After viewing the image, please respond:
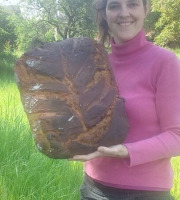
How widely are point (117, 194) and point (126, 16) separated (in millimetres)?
671

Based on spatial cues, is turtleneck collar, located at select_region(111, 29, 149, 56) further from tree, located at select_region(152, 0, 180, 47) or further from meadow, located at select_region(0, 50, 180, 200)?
tree, located at select_region(152, 0, 180, 47)

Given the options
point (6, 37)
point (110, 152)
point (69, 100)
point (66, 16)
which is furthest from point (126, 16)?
point (66, 16)

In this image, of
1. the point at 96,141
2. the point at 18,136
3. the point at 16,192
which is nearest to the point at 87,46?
the point at 96,141

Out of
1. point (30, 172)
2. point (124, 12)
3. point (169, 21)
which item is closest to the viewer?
point (124, 12)

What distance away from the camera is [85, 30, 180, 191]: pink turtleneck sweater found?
1.16 meters

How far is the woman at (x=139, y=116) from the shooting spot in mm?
1161

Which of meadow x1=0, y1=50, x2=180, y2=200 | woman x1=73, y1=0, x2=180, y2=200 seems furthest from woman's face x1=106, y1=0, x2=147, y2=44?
meadow x1=0, y1=50, x2=180, y2=200

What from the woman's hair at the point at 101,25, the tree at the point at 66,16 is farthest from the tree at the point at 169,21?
the woman's hair at the point at 101,25

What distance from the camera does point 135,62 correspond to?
1.26 metres

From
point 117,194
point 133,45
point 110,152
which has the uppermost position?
point 133,45

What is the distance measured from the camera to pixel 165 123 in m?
1.18

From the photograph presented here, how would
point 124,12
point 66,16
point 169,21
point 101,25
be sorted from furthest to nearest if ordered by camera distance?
point 169,21 < point 66,16 < point 101,25 < point 124,12

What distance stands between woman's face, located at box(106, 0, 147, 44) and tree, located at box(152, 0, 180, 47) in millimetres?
14486

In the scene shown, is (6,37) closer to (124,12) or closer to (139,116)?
(124,12)
